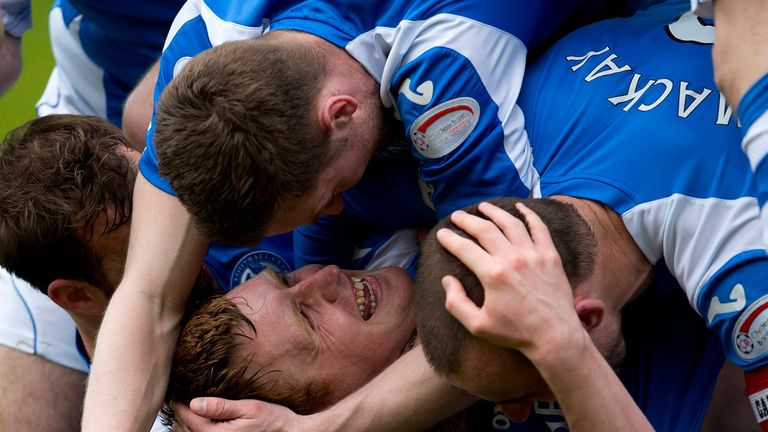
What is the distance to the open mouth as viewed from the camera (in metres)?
3.27

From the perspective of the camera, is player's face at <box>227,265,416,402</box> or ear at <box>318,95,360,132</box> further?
player's face at <box>227,265,416,402</box>

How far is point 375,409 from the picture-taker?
10.1 ft

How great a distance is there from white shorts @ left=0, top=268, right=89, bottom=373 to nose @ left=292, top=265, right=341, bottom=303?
1.46 metres

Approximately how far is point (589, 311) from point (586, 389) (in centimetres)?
25

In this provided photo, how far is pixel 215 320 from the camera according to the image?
311 cm

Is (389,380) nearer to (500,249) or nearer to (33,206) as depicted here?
(500,249)

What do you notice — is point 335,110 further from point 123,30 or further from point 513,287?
point 123,30

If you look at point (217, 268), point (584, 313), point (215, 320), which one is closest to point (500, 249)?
point (584, 313)

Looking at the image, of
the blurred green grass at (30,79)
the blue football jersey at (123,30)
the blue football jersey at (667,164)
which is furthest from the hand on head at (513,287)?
the blurred green grass at (30,79)

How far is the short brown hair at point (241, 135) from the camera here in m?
2.73

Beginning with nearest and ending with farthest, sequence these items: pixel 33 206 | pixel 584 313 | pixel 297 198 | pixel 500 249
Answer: pixel 500 249 → pixel 584 313 → pixel 297 198 → pixel 33 206

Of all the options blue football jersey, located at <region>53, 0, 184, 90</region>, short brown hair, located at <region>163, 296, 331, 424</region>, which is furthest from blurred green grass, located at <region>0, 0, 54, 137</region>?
short brown hair, located at <region>163, 296, 331, 424</region>

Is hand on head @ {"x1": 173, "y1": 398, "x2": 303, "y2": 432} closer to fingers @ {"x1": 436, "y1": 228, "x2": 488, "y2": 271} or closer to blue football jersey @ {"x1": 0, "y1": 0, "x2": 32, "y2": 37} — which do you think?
fingers @ {"x1": 436, "y1": 228, "x2": 488, "y2": 271}

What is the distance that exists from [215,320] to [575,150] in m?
1.13
